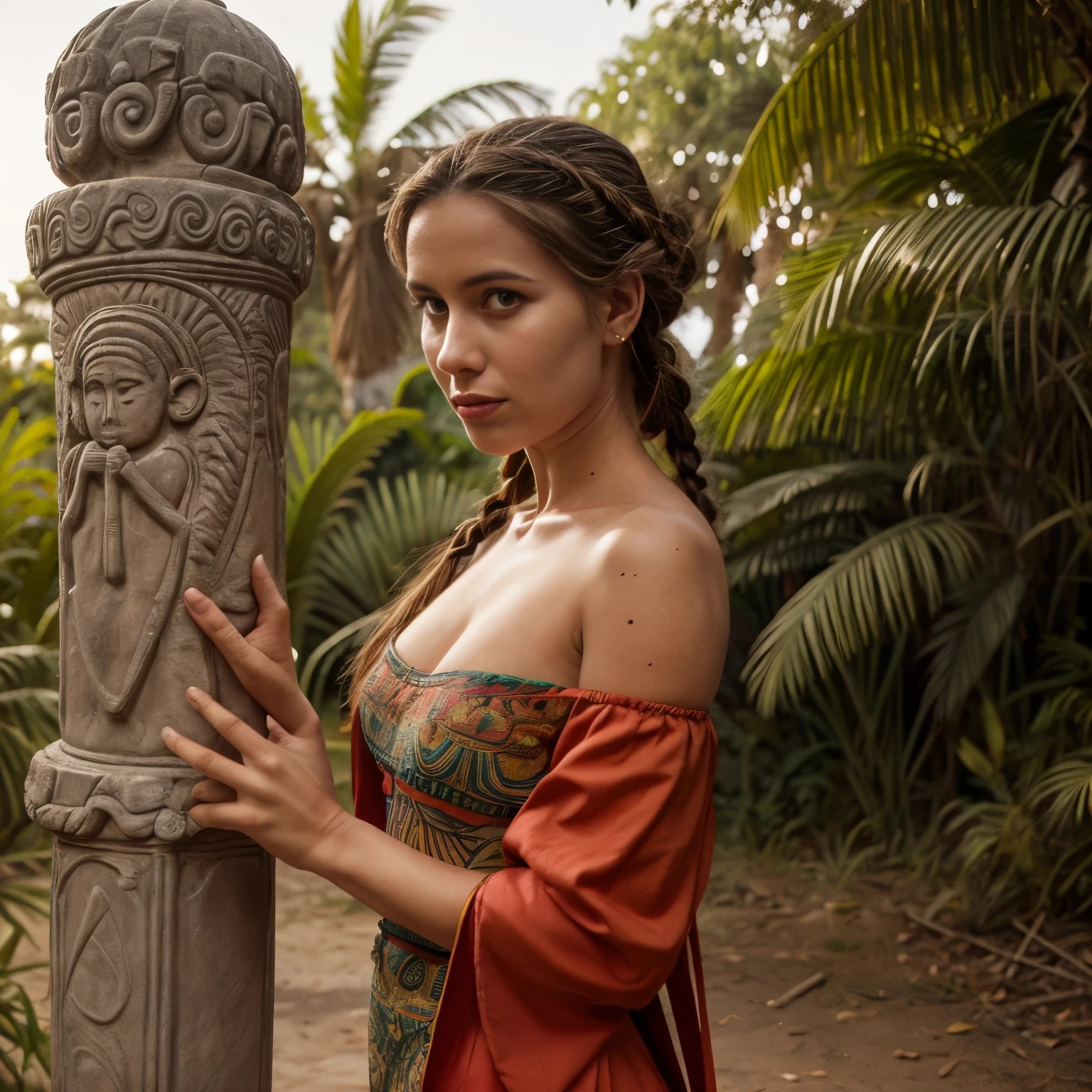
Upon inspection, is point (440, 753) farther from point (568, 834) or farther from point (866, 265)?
point (866, 265)

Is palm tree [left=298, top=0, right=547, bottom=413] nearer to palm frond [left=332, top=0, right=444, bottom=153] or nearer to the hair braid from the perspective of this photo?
palm frond [left=332, top=0, right=444, bottom=153]

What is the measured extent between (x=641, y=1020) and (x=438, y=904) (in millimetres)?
350

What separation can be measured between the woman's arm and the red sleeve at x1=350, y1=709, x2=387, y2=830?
13 cm

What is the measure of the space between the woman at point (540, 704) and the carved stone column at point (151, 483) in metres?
0.07

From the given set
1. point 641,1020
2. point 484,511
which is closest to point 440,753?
point 641,1020

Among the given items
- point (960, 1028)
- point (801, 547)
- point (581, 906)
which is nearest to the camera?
point (581, 906)

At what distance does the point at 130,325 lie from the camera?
120 cm

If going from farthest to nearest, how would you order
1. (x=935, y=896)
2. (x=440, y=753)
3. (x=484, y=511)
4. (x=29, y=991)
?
1. (x=935, y=896)
2. (x=29, y=991)
3. (x=484, y=511)
4. (x=440, y=753)

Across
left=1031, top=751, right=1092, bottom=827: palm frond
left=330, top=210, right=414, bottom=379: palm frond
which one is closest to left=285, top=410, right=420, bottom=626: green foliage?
left=330, top=210, right=414, bottom=379: palm frond

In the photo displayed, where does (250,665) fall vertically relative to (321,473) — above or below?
above

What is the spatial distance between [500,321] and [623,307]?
0.55ft

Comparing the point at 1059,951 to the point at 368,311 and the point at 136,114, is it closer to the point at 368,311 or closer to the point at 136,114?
the point at 136,114

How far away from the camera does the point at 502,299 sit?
1.12 meters

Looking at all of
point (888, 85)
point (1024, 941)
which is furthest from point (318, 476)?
point (1024, 941)
